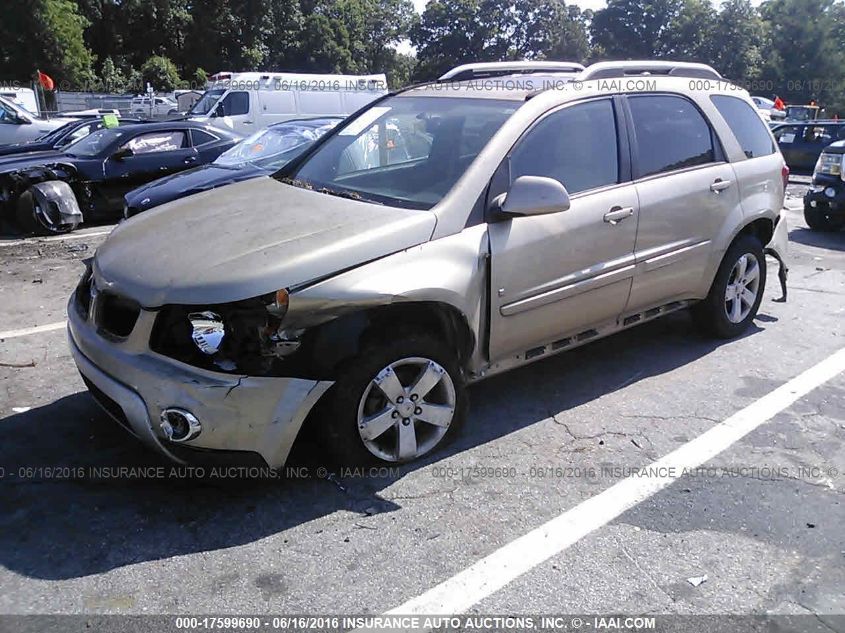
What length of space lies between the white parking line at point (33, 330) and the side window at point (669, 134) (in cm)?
453

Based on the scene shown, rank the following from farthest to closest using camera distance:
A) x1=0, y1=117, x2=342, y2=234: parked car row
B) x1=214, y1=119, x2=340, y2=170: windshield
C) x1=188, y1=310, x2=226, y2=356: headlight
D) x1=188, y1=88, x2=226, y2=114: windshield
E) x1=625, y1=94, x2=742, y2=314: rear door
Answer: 1. x1=188, y1=88, x2=226, y2=114: windshield
2. x1=0, y1=117, x2=342, y2=234: parked car row
3. x1=214, y1=119, x2=340, y2=170: windshield
4. x1=625, y1=94, x2=742, y2=314: rear door
5. x1=188, y1=310, x2=226, y2=356: headlight

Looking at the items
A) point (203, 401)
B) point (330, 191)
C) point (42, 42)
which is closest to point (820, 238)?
point (330, 191)

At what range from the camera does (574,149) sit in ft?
13.8

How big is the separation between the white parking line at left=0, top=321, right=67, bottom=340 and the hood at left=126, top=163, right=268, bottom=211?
210 cm

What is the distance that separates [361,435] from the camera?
345 cm

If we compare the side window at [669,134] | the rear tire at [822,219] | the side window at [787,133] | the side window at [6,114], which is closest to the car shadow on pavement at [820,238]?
the rear tire at [822,219]

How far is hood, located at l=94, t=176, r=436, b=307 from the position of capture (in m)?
3.14

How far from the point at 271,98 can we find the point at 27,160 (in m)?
8.33

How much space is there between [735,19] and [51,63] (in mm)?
51226

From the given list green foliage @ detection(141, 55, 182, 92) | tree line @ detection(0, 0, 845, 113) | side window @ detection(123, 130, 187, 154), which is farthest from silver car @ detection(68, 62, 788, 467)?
green foliage @ detection(141, 55, 182, 92)

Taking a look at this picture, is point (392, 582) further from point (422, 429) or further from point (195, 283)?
point (195, 283)

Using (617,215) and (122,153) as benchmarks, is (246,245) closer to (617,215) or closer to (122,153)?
(617,215)

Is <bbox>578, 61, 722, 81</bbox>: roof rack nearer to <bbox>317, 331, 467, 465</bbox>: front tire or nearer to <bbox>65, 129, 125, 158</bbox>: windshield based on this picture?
<bbox>317, 331, 467, 465</bbox>: front tire

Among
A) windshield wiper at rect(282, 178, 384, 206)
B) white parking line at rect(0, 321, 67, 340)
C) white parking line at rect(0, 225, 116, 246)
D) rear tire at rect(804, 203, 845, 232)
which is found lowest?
rear tire at rect(804, 203, 845, 232)
